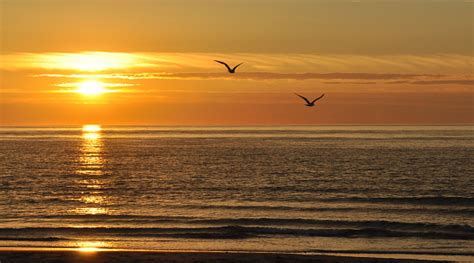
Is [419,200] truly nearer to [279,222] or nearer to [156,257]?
[279,222]

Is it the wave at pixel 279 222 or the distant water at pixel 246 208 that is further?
the wave at pixel 279 222

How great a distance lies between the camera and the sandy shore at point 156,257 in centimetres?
3067

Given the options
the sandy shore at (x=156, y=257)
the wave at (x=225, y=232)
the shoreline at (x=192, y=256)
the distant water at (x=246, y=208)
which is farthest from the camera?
the wave at (x=225, y=232)

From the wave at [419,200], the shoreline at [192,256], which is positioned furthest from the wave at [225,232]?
the wave at [419,200]

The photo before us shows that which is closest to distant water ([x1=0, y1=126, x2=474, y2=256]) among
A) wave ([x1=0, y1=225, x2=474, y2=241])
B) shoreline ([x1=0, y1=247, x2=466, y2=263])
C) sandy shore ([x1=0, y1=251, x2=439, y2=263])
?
wave ([x1=0, y1=225, x2=474, y2=241])

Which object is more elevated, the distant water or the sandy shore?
the distant water

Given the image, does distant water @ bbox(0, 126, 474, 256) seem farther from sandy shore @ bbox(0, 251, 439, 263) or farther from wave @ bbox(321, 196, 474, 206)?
sandy shore @ bbox(0, 251, 439, 263)

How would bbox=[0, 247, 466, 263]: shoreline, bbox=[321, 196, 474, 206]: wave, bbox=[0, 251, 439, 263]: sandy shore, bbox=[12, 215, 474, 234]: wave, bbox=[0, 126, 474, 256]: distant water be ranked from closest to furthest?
bbox=[0, 251, 439, 263]: sandy shore < bbox=[0, 247, 466, 263]: shoreline < bbox=[0, 126, 474, 256]: distant water < bbox=[12, 215, 474, 234]: wave < bbox=[321, 196, 474, 206]: wave

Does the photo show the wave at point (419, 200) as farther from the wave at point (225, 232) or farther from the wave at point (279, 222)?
the wave at point (225, 232)

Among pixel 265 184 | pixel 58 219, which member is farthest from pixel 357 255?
pixel 265 184

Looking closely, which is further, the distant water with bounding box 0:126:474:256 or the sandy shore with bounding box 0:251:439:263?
the distant water with bounding box 0:126:474:256

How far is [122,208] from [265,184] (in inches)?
739

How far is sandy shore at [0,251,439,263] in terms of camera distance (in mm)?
30672

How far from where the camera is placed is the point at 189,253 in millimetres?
33000
